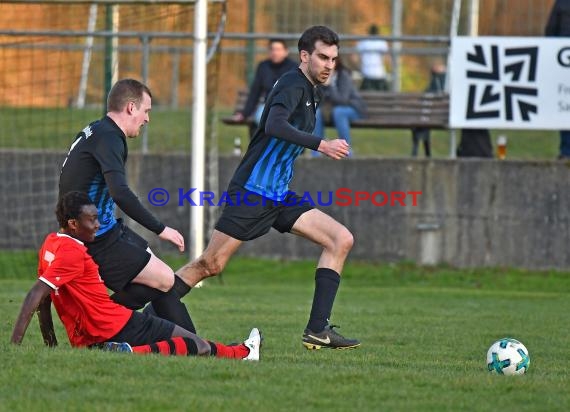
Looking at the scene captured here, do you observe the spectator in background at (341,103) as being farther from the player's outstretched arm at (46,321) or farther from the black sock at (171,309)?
the player's outstretched arm at (46,321)

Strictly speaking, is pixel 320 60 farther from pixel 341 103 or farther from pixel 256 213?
pixel 341 103

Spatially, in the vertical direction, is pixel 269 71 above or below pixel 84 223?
above

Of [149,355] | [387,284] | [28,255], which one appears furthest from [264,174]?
[28,255]

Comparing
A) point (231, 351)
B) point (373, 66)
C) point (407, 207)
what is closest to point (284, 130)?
point (231, 351)

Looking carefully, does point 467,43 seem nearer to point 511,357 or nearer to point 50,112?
point 50,112

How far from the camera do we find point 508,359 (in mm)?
8141

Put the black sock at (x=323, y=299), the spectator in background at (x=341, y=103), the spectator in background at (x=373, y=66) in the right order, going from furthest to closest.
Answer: the spectator in background at (x=373, y=66) < the spectator in background at (x=341, y=103) < the black sock at (x=323, y=299)

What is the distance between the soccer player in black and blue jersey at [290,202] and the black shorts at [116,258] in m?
0.91

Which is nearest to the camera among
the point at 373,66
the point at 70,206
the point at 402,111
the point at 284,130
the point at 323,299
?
the point at 70,206

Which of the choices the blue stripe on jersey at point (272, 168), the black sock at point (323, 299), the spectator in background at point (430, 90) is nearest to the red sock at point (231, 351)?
the black sock at point (323, 299)

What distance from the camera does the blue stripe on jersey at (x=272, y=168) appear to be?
9.41 m

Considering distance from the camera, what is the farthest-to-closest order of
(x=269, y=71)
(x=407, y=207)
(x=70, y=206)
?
(x=269, y=71), (x=407, y=207), (x=70, y=206)

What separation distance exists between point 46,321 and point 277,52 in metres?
9.65

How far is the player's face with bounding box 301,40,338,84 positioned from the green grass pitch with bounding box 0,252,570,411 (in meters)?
1.96
